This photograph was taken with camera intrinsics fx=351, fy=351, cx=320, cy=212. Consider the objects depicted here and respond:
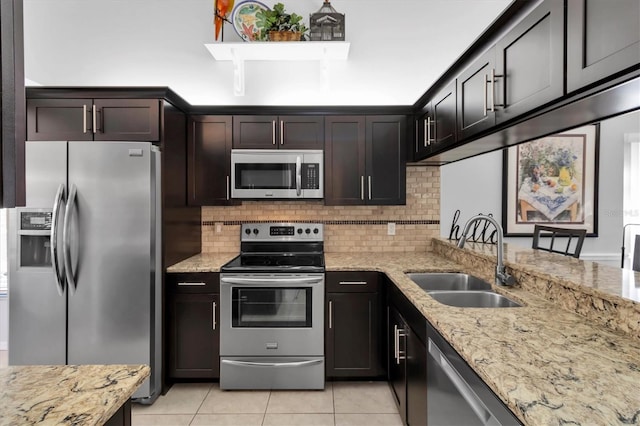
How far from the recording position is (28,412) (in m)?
0.77

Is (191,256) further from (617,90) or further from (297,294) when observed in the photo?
(617,90)

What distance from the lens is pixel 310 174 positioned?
2.94 metres

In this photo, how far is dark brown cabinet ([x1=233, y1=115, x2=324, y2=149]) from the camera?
299 centimetres

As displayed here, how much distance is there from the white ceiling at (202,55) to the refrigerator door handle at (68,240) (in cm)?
141

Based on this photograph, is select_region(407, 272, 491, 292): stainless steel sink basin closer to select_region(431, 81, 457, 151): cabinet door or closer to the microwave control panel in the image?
select_region(431, 81, 457, 151): cabinet door

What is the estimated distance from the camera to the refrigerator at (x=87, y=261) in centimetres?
237

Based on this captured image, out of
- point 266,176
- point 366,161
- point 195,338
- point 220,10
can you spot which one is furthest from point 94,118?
point 366,161

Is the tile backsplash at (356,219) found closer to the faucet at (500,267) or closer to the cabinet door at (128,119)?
the cabinet door at (128,119)

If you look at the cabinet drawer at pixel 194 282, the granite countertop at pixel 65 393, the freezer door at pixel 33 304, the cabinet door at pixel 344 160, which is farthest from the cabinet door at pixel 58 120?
the granite countertop at pixel 65 393

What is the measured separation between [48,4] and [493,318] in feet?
14.4

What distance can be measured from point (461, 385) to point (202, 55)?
331cm

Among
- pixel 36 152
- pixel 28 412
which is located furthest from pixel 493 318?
pixel 36 152

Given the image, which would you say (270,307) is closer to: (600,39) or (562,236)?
(600,39)

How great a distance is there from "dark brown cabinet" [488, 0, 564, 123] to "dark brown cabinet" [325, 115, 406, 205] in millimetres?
1401
